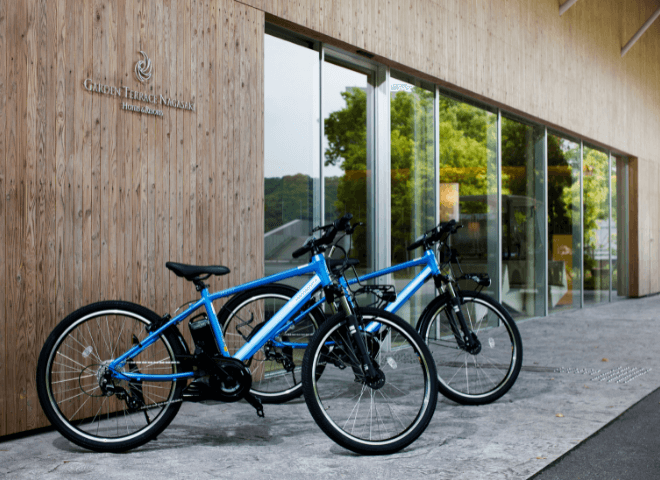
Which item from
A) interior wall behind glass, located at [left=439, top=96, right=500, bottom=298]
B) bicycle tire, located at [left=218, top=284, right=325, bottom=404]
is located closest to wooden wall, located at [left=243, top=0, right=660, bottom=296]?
interior wall behind glass, located at [left=439, top=96, right=500, bottom=298]

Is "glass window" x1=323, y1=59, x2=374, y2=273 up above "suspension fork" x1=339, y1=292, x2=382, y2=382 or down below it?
above

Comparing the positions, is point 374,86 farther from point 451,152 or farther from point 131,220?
point 131,220

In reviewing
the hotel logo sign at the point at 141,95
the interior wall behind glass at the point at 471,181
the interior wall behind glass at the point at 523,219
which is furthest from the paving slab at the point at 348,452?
the interior wall behind glass at the point at 523,219

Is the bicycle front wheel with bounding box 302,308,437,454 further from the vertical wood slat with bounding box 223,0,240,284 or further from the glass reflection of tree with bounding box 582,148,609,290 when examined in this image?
the glass reflection of tree with bounding box 582,148,609,290

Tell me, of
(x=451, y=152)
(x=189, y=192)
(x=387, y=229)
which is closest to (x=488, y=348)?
(x=189, y=192)

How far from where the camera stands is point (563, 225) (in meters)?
11.2

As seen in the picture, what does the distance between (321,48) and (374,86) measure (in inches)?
38.6

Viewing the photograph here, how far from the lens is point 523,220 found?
9.90 metres

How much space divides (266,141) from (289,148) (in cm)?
27

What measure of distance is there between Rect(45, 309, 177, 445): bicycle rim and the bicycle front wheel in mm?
808

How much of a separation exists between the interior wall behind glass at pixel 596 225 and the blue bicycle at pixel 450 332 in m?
8.13

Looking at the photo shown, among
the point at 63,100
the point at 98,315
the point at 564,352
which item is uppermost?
the point at 63,100

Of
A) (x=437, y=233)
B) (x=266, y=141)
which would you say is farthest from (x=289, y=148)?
(x=437, y=233)

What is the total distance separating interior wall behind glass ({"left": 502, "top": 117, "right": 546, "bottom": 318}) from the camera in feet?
31.0
